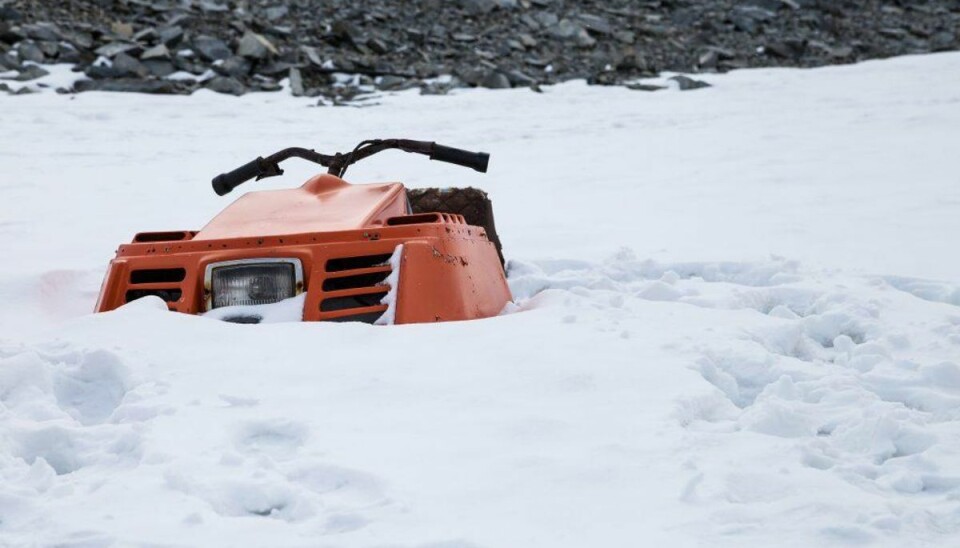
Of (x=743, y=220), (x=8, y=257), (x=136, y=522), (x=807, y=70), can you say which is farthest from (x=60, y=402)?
(x=807, y=70)

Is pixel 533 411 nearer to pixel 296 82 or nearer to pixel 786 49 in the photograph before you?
pixel 296 82

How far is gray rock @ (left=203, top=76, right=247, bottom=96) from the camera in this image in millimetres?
17422

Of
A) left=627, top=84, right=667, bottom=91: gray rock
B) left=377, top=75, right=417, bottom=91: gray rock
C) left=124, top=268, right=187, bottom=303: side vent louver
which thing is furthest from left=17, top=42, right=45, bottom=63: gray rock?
left=124, top=268, right=187, bottom=303: side vent louver

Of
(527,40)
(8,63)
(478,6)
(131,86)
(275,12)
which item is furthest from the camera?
(478,6)

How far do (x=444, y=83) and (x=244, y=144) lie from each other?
20.6 ft

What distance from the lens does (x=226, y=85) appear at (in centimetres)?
1753

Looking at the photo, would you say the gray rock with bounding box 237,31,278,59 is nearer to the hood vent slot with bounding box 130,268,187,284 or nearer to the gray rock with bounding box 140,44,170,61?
the gray rock with bounding box 140,44,170,61

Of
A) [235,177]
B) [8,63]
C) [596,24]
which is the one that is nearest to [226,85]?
[8,63]

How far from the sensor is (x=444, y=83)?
18969 millimetres

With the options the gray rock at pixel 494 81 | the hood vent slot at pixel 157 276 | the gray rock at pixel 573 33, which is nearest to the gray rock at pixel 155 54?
the gray rock at pixel 494 81

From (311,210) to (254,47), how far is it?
15.5 meters

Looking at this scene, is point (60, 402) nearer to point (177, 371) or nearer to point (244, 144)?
point (177, 371)

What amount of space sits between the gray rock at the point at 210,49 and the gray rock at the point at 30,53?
7.91 feet

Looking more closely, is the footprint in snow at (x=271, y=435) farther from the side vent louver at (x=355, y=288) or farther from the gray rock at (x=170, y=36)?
the gray rock at (x=170, y=36)
